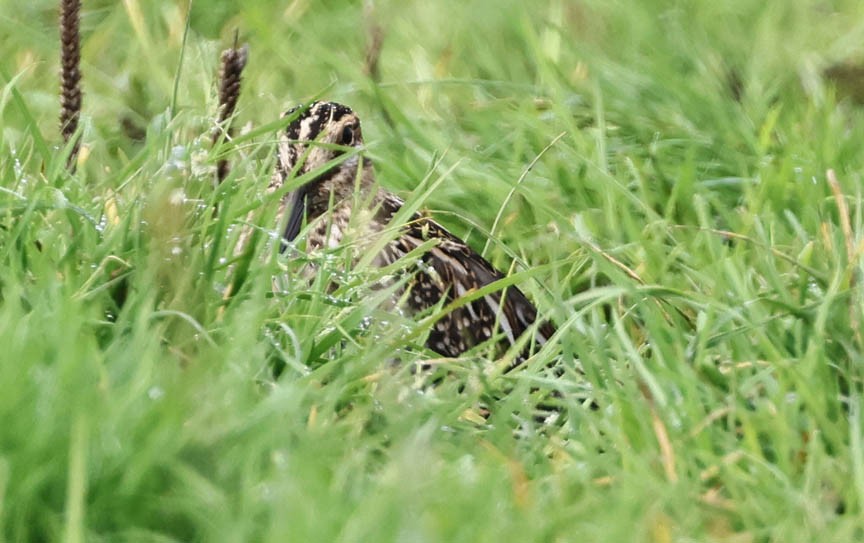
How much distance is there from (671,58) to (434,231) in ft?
5.37

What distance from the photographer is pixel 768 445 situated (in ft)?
11.0

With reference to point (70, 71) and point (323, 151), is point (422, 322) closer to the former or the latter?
point (70, 71)

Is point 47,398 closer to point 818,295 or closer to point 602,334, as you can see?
point 602,334

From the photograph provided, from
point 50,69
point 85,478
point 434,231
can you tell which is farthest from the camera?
point 50,69

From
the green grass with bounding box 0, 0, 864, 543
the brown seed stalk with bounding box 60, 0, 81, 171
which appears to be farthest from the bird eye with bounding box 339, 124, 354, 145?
the brown seed stalk with bounding box 60, 0, 81, 171

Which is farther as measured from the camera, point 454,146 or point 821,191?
point 454,146

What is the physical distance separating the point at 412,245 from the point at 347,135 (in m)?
0.49

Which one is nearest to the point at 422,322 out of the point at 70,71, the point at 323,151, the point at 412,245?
the point at 412,245

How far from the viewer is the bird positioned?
4.48 metres

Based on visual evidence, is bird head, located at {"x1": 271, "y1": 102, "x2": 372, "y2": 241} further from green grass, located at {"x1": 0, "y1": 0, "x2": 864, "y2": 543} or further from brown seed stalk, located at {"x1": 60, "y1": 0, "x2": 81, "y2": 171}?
brown seed stalk, located at {"x1": 60, "y1": 0, "x2": 81, "y2": 171}

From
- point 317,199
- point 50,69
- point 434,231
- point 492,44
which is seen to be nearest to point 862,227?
point 434,231

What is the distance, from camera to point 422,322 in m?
3.71

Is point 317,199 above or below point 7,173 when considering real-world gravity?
below

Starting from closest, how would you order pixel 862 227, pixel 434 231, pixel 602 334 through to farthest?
pixel 602 334, pixel 862 227, pixel 434 231
